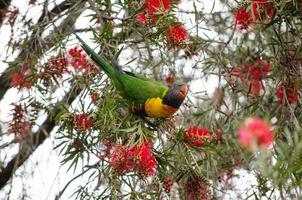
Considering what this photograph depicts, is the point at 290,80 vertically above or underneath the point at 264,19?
underneath

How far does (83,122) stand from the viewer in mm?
1765

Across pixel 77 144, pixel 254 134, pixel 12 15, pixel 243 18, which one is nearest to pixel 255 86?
pixel 243 18

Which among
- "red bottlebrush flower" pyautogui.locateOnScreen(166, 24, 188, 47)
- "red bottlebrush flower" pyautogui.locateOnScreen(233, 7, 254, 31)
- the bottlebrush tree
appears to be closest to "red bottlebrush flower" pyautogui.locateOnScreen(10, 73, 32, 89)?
the bottlebrush tree

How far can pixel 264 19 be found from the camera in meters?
1.96

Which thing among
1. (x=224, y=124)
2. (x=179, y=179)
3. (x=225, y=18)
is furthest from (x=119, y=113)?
(x=225, y=18)

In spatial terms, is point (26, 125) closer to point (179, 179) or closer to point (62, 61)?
point (62, 61)

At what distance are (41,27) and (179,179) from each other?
0.86 meters

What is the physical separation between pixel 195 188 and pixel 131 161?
0.29m

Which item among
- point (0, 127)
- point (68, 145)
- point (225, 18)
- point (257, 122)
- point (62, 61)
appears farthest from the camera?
point (225, 18)

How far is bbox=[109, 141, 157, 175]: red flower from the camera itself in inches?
61.1

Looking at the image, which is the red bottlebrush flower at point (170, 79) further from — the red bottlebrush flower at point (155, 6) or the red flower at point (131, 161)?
the red flower at point (131, 161)

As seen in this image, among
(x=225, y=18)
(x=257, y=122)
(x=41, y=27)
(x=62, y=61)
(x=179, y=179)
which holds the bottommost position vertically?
(x=257, y=122)

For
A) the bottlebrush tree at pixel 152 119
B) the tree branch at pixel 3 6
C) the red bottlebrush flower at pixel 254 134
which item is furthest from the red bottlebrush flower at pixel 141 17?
the red bottlebrush flower at pixel 254 134

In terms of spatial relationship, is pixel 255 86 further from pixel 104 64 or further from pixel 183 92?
pixel 104 64
